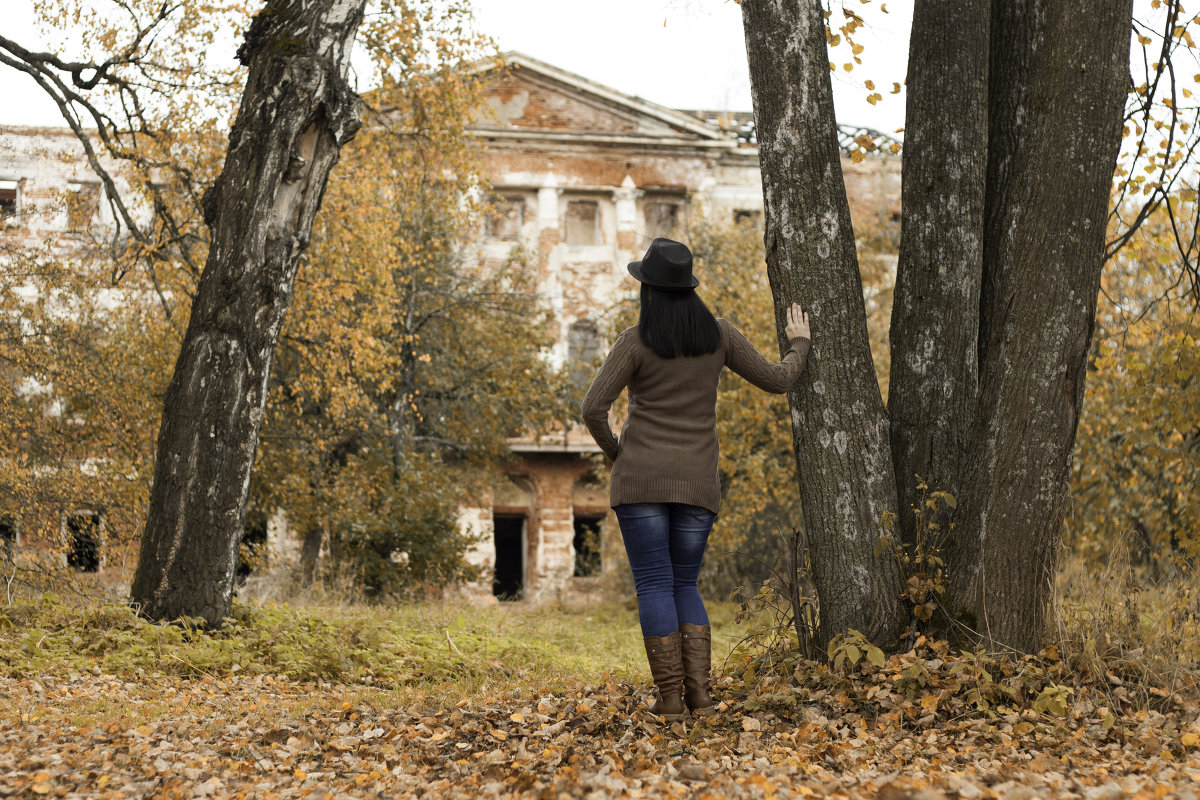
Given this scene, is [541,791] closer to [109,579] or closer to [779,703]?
[779,703]

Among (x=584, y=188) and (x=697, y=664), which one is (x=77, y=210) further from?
(x=584, y=188)

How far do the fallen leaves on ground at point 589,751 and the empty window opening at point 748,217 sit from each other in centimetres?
1970

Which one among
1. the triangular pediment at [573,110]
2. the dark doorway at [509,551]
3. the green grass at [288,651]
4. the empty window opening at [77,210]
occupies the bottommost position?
the dark doorway at [509,551]

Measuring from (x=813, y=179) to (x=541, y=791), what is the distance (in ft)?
10.3

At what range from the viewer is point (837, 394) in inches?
203

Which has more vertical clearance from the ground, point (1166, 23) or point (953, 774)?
point (1166, 23)

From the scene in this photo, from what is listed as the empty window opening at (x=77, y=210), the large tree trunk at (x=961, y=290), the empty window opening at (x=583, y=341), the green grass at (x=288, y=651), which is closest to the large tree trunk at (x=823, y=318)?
the large tree trunk at (x=961, y=290)

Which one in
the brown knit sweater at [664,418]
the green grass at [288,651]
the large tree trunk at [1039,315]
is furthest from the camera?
the green grass at [288,651]

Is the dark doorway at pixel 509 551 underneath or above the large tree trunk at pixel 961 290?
underneath

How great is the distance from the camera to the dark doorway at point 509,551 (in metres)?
28.5

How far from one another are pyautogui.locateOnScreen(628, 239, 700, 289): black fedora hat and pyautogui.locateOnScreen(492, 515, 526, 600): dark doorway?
78.6ft

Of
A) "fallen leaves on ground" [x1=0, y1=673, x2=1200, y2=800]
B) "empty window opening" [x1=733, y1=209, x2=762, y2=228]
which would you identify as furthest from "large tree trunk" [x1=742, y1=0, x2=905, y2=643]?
"empty window opening" [x1=733, y1=209, x2=762, y2=228]

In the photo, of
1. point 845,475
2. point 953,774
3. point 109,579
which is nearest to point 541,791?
point 953,774

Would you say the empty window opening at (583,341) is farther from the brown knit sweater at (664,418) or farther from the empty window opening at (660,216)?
the brown knit sweater at (664,418)
